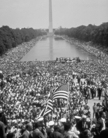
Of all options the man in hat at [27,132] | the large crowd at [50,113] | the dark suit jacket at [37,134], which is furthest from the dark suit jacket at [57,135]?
the man in hat at [27,132]

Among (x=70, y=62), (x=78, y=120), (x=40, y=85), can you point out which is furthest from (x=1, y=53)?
(x=78, y=120)

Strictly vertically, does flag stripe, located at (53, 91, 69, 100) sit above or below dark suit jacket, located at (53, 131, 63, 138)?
below

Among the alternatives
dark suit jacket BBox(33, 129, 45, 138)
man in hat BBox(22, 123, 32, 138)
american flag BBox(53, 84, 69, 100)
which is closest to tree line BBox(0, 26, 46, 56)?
american flag BBox(53, 84, 69, 100)

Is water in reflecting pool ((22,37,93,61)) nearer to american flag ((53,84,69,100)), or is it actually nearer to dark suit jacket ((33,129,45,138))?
american flag ((53,84,69,100))

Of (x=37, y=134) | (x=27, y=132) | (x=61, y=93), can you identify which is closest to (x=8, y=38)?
(x=61, y=93)

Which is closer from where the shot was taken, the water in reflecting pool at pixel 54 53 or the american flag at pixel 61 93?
the american flag at pixel 61 93

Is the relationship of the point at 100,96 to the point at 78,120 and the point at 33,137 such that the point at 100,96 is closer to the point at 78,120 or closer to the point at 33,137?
the point at 78,120

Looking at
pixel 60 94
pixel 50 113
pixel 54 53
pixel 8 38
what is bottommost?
pixel 54 53

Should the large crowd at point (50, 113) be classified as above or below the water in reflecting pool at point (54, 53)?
above

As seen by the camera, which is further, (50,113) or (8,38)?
(8,38)

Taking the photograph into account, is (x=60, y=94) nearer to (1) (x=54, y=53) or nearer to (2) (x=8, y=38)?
(1) (x=54, y=53)

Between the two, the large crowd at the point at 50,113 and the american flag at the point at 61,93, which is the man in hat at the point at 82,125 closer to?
the large crowd at the point at 50,113
